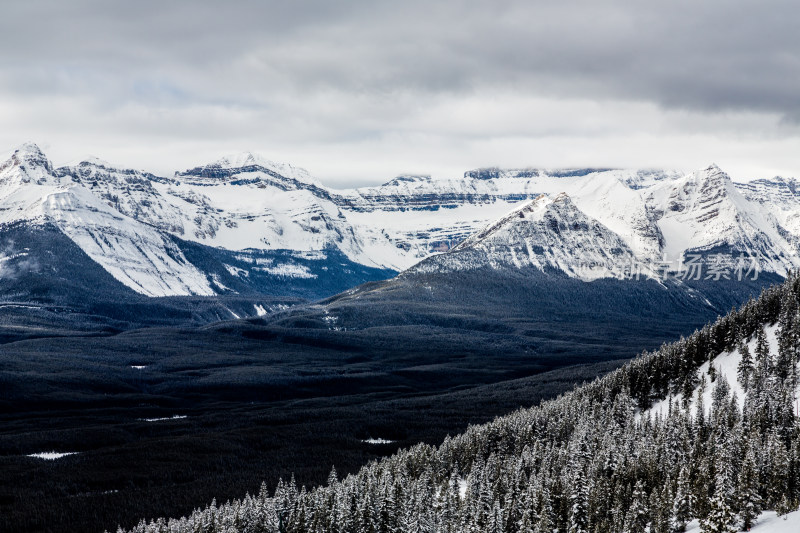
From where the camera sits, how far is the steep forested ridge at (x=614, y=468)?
10900 centimetres

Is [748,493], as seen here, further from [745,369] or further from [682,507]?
[745,369]

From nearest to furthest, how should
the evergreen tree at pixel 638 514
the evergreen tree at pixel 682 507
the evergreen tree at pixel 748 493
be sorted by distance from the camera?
the evergreen tree at pixel 748 493 < the evergreen tree at pixel 682 507 < the evergreen tree at pixel 638 514

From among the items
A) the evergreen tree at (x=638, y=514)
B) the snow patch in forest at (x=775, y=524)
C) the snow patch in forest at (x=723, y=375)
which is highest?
the snow patch in forest at (x=723, y=375)

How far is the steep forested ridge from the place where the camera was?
109 meters

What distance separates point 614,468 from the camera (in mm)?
130500

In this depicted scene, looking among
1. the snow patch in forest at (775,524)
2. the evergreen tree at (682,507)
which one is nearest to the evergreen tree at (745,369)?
the evergreen tree at (682,507)

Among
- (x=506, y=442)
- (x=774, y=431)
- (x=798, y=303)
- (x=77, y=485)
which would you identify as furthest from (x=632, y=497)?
(x=77, y=485)

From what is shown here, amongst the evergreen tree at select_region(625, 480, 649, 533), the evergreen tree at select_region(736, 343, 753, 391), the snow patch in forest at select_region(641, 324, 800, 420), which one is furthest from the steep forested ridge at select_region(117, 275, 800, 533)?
the snow patch in forest at select_region(641, 324, 800, 420)

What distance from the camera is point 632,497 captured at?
11838cm

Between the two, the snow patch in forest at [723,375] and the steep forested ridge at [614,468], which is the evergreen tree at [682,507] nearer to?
the steep forested ridge at [614,468]

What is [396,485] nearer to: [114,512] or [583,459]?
[583,459]

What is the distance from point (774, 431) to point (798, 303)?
5576cm

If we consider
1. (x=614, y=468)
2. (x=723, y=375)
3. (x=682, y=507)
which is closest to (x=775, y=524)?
(x=682, y=507)

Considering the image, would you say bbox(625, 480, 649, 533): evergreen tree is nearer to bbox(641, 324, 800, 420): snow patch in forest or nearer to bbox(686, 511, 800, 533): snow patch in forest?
bbox(686, 511, 800, 533): snow patch in forest
